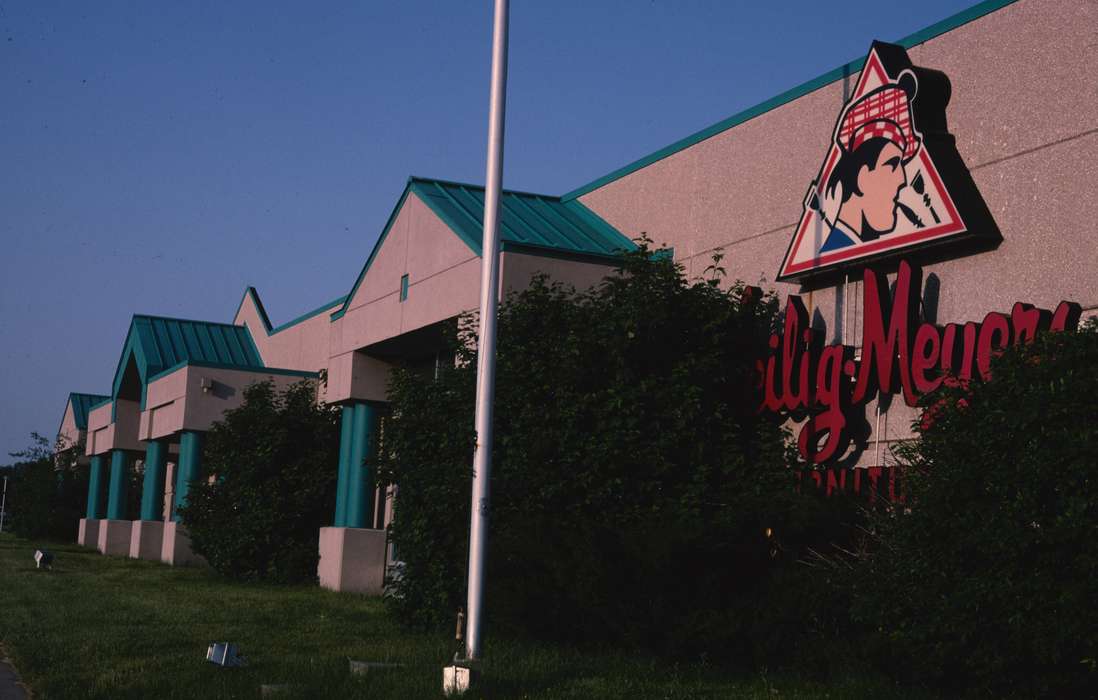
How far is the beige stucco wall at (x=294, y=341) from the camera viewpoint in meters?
30.3

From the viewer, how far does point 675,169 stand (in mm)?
18500

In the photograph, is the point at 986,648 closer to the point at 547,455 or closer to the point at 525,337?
the point at 547,455

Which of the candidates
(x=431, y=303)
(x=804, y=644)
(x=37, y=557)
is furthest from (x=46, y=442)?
(x=804, y=644)

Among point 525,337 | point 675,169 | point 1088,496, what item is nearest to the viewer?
point 1088,496

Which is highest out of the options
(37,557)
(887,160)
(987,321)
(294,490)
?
(887,160)

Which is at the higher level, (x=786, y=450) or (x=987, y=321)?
(x=987, y=321)

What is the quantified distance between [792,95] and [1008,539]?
8.52 metres

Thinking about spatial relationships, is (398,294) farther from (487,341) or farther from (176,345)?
(176,345)

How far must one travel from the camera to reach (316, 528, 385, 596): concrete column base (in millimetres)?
21688

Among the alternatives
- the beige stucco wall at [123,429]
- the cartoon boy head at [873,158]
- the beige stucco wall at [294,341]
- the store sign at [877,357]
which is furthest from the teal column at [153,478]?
the cartoon boy head at [873,158]

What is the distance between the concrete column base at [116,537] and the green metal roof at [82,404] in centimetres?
1635

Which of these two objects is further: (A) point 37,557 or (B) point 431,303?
(A) point 37,557

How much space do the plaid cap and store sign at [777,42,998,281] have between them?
1cm

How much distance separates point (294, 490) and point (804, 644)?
16.1 m
